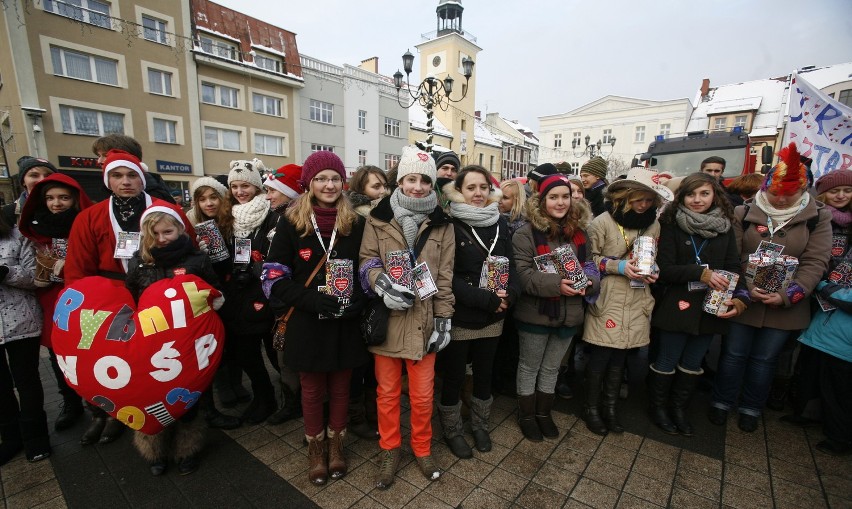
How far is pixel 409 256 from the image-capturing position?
2.50 m

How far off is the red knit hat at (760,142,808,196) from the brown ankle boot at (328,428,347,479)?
388cm

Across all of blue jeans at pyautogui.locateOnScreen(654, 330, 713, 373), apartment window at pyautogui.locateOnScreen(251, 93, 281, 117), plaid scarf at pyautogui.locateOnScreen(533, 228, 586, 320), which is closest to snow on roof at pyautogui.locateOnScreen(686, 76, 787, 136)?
apartment window at pyautogui.locateOnScreen(251, 93, 281, 117)

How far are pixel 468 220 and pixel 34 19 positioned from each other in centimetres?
2068

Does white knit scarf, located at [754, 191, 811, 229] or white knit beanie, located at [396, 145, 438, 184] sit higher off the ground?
white knit beanie, located at [396, 145, 438, 184]

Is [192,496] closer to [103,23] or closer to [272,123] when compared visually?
[103,23]

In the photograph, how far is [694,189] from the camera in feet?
10.1

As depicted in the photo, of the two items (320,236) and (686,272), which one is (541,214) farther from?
(320,236)

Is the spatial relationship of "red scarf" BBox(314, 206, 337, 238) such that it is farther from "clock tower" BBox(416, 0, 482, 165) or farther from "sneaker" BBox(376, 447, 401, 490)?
"clock tower" BBox(416, 0, 482, 165)

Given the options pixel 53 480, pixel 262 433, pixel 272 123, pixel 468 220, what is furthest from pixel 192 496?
pixel 272 123

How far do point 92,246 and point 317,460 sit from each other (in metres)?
2.15

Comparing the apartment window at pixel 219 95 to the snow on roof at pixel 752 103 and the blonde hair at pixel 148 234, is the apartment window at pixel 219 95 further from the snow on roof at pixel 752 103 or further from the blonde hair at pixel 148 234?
the snow on roof at pixel 752 103

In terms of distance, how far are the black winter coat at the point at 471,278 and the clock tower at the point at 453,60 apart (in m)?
33.3

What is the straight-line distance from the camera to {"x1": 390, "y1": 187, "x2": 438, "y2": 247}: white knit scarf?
8.61ft

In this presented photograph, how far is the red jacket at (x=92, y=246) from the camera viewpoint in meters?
2.64
